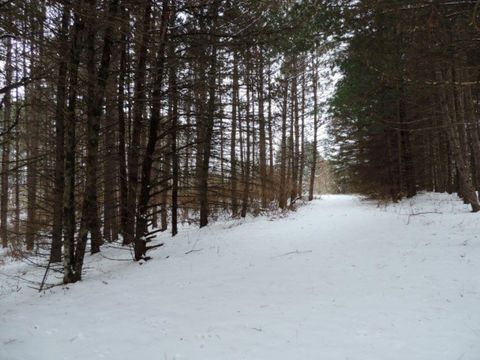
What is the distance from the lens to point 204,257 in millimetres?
8250

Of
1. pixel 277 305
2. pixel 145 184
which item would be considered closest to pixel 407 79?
pixel 277 305

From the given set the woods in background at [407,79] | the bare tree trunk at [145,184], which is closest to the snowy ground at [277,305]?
the bare tree trunk at [145,184]

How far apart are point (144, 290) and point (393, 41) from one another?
738 centimetres

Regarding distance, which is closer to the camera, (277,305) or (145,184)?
(277,305)

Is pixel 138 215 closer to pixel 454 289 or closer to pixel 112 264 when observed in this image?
pixel 112 264

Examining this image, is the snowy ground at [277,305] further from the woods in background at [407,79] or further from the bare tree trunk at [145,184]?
the woods in background at [407,79]

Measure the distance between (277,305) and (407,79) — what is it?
6.07m

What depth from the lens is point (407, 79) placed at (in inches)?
309

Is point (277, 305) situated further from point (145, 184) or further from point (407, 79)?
point (407, 79)

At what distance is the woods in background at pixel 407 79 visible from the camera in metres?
6.48

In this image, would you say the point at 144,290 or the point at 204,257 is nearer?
the point at 144,290

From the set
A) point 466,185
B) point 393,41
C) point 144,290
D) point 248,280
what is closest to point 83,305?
point 144,290

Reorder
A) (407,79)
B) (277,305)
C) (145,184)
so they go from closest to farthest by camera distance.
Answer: (277,305) → (407,79) → (145,184)

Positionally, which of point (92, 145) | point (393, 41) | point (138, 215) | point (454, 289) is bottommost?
point (454, 289)
